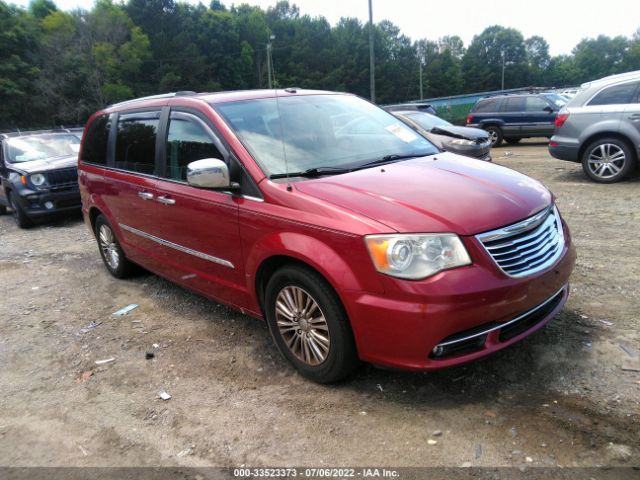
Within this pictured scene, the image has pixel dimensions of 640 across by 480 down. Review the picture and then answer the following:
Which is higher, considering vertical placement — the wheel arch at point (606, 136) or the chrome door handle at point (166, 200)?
the chrome door handle at point (166, 200)

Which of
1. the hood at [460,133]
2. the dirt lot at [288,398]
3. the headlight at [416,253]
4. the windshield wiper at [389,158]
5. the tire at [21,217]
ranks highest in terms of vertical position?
the windshield wiper at [389,158]

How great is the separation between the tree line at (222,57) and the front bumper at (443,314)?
46146 mm

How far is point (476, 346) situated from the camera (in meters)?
2.81

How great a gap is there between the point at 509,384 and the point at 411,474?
97 cm

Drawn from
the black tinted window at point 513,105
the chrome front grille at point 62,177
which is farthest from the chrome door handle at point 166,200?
the black tinted window at point 513,105

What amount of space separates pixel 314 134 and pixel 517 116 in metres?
14.1

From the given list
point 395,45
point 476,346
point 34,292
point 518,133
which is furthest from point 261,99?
point 395,45

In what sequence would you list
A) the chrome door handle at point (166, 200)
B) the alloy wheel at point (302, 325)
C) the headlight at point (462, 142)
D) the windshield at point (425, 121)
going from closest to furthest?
the alloy wheel at point (302, 325) < the chrome door handle at point (166, 200) < the headlight at point (462, 142) < the windshield at point (425, 121)

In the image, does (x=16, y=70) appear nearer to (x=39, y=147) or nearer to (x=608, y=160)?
(x=39, y=147)

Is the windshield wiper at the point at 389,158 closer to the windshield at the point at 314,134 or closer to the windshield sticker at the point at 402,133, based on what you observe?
the windshield at the point at 314,134

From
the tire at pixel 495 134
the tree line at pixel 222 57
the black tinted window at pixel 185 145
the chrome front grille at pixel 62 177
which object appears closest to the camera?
the black tinted window at pixel 185 145

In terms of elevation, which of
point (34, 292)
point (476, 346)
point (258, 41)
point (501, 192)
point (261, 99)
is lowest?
point (34, 292)

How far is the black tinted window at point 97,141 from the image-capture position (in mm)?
5363

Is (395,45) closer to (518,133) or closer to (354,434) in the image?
(518,133)
